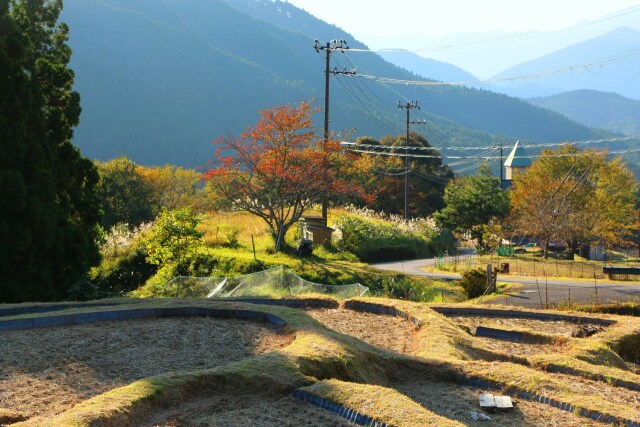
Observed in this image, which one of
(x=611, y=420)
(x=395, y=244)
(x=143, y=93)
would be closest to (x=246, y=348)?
(x=611, y=420)

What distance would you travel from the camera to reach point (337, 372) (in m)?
8.08

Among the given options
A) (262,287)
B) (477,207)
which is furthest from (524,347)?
(477,207)

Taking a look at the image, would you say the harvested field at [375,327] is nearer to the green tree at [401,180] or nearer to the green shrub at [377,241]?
the green shrub at [377,241]

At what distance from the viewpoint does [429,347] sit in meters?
10.3

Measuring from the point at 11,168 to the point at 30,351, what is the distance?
845cm

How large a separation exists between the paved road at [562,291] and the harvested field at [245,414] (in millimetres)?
11692

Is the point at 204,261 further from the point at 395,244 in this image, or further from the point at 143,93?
the point at 143,93

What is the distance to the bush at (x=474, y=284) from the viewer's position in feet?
70.2

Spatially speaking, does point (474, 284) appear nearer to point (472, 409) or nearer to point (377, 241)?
point (472, 409)

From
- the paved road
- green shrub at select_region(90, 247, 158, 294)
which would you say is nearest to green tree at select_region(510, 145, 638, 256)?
the paved road

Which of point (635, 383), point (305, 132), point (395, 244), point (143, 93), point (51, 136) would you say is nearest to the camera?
point (635, 383)

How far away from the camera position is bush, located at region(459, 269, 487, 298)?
21.4 metres

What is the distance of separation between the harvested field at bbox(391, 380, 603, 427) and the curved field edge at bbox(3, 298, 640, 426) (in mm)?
216

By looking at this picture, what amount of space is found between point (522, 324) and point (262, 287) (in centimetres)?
618
